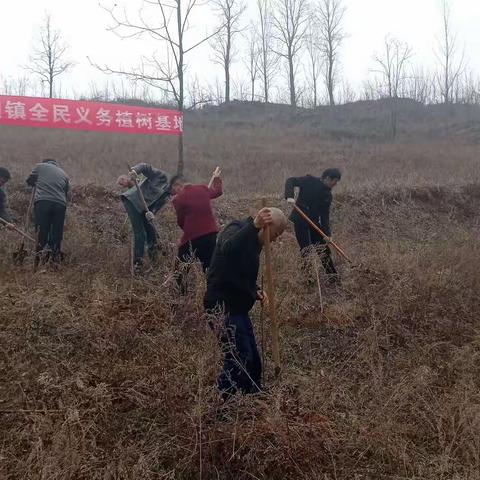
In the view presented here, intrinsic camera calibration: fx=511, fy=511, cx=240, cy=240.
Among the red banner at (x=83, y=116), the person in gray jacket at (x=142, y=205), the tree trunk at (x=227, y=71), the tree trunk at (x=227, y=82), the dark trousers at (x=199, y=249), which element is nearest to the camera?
the dark trousers at (x=199, y=249)

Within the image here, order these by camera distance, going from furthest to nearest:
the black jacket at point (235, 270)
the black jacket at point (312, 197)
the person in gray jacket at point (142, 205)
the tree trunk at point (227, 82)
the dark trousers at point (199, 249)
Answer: the tree trunk at point (227, 82)
the black jacket at point (312, 197)
the person in gray jacket at point (142, 205)
the dark trousers at point (199, 249)
the black jacket at point (235, 270)

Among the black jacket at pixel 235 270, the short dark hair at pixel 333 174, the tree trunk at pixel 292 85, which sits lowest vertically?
the black jacket at pixel 235 270

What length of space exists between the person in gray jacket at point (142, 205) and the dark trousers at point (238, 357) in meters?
2.43

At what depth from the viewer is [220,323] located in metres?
2.71

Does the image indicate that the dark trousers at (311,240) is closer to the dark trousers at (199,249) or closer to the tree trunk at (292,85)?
the dark trousers at (199,249)

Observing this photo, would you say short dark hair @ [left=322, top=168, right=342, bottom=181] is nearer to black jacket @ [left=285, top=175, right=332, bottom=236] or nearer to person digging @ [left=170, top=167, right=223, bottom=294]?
black jacket @ [left=285, top=175, right=332, bottom=236]

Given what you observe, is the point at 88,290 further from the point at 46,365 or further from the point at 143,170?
the point at 143,170

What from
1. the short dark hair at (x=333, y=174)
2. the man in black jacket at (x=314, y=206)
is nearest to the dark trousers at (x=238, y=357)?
the man in black jacket at (x=314, y=206)

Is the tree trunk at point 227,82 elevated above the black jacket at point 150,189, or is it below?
above

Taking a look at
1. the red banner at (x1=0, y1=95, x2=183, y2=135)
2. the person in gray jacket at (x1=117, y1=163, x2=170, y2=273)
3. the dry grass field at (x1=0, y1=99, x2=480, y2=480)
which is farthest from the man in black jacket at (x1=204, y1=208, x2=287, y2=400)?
the red banner at (x1=0, y1=95, x2=183, y2=135)

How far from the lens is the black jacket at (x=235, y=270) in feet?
8.96

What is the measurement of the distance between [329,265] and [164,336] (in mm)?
2547

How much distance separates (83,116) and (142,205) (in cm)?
492

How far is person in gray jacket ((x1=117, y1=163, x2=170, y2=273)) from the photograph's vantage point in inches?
207
